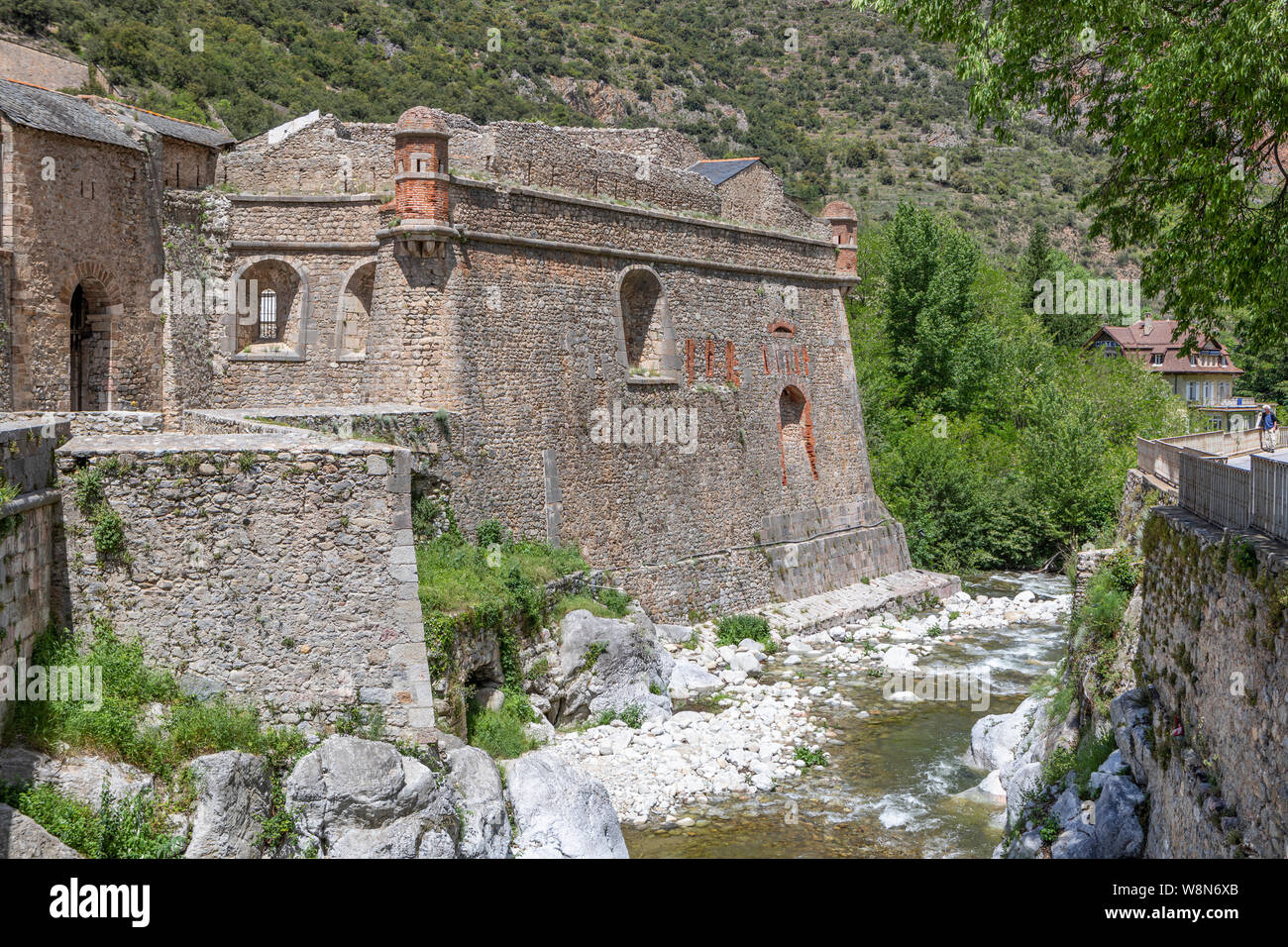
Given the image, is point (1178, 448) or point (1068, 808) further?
point (1178, 448)

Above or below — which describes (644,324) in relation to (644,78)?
below

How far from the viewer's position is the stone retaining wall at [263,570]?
1090 cm

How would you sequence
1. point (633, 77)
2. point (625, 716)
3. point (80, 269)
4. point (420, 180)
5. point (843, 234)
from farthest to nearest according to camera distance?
point (633, 77) < point (843, 234) < point (420, 180) < point (625, 716) < point (80, 269)

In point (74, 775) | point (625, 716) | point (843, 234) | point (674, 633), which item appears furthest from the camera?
point (843, 234)

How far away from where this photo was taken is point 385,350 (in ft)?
63.7

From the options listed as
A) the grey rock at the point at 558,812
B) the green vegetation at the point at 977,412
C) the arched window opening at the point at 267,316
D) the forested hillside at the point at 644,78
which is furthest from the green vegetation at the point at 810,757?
the forested hillside at the point at 644,78

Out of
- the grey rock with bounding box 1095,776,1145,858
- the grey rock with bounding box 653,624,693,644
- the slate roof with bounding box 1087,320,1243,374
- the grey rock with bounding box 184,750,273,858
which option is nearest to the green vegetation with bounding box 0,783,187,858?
the grey rock with bounding box 184,750,273,858

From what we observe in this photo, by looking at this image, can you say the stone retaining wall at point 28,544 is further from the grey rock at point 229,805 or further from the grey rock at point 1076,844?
the grey rock at point 1076,844

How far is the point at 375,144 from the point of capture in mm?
20484

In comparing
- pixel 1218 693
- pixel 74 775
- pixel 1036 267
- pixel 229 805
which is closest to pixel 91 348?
pixel 74 775

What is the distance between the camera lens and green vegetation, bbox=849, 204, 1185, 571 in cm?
3431

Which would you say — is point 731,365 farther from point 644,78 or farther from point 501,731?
point 644,78

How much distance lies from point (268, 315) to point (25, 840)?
48.1 ft

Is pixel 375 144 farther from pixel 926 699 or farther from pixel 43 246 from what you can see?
pixel 926 699
